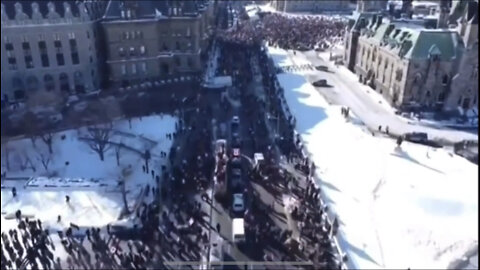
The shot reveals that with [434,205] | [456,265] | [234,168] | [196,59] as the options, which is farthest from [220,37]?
[456,265]

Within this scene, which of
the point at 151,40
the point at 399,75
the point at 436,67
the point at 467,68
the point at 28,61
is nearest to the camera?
the point at 467,68

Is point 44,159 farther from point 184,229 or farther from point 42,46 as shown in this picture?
point 42,46

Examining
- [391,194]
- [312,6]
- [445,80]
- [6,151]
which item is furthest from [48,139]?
[312,6]

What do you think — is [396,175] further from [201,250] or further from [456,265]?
[201,250]

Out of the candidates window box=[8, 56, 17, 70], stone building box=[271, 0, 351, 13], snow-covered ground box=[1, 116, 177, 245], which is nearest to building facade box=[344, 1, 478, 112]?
snow-covered ground box=[1, 116, 177, 245]

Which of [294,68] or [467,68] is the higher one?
[467,68]

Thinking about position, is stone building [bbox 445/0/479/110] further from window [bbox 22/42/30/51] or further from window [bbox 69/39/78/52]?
window [bbox 22/42/30/51]

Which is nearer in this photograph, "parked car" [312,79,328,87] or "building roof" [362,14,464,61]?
"building roof" [362,14,464,61]
